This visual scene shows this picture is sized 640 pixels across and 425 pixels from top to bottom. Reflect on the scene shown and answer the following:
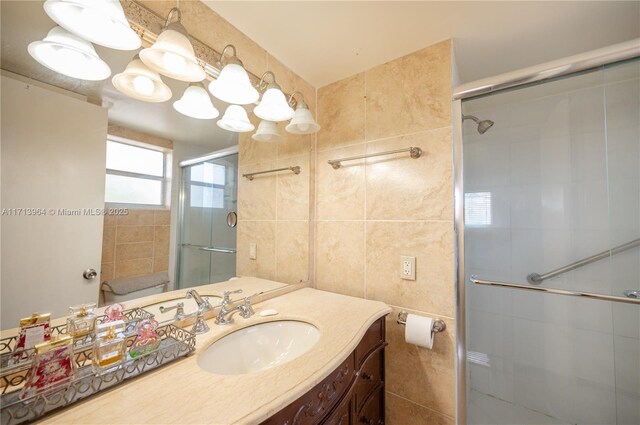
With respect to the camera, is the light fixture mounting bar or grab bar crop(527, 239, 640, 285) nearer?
the light fixture mounting bar

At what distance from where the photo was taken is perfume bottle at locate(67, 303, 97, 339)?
624 millimetres

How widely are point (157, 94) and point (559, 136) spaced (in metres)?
2.05

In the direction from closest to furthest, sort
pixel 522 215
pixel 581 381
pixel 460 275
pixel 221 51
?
pixel 221 51 < pixel 460 275 < pixel 581 381 < pixel 522 215

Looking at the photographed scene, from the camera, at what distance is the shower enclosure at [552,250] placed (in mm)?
1193

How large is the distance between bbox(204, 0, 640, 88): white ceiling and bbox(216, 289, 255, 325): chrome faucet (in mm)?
1237

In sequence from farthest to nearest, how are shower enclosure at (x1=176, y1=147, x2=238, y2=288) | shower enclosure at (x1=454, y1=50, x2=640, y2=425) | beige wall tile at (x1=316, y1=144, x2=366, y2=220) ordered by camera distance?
beige wall tile at (x1=316, y1=144, x2=366, y2=220), shower enclosure at (x1=454, y1=50, x2=640, y2=425), shower enclosure at (x1=176, y1=147, x2=238, y2=288)

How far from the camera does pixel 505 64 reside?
4.45 feet

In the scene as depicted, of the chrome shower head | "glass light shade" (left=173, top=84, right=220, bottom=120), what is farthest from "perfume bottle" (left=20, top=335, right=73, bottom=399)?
the chrome shower head

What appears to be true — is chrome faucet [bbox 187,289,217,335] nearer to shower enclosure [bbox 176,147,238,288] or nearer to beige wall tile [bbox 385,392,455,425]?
shower enclosure [bbox 176,147,238,288]

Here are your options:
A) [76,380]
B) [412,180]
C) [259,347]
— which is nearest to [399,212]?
[412,180]

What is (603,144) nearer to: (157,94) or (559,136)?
(559,136)

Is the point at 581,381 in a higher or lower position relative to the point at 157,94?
lower

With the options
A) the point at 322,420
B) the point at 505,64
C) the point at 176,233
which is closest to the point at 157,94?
the point at 176,233

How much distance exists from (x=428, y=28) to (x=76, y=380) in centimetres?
169
